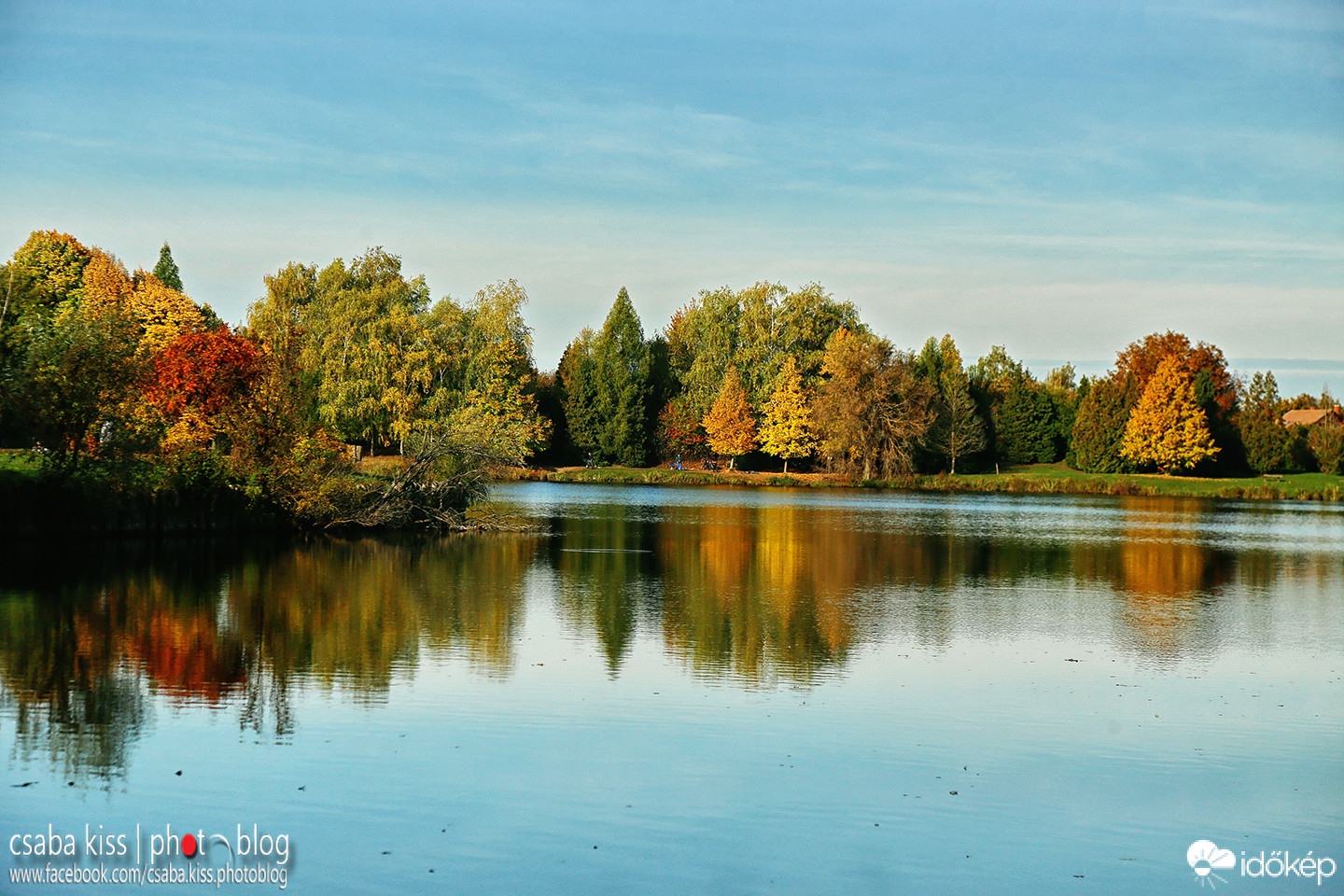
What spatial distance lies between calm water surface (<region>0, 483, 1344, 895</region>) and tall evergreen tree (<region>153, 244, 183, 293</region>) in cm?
6851

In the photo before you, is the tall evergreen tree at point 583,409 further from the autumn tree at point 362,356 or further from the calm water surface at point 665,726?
the calm water surface at point 665,726

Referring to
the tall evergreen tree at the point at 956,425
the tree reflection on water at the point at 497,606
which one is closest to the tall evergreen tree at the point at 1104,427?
the tall evergreen tree at the point at 956,425

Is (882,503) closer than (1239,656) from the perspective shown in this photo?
No

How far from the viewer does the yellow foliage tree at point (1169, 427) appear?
7588 centimetres

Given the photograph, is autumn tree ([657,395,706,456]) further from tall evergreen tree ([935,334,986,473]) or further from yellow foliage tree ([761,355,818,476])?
tall evergreen tree ([935,334,986,473])

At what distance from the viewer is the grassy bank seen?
67.4m

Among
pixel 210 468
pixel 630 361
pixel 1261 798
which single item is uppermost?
pixel 630 361

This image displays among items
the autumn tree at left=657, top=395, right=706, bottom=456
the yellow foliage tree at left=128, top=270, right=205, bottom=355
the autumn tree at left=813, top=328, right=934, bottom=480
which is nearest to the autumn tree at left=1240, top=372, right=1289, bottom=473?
Result: the autumn tree at left=813, top=328, right=934, bottom=480

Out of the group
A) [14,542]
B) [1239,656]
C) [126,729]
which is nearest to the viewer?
[126,729]

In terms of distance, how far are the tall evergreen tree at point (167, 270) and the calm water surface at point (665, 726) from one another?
225 ft

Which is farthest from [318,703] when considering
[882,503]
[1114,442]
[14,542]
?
[1114,442]

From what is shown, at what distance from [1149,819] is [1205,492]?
6781 centimetres

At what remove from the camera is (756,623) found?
16078 millimetres

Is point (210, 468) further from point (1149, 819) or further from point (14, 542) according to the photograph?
point (1149, 819)
